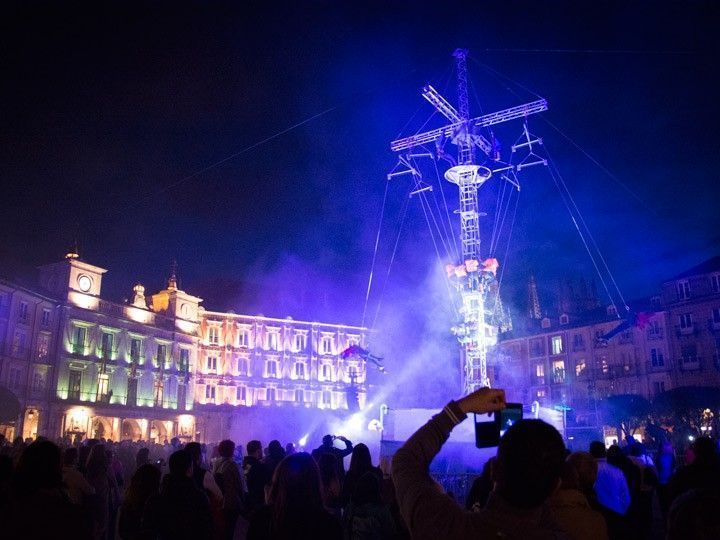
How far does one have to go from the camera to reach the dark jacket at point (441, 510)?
2414 millimetres

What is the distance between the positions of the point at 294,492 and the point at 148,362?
60.1m

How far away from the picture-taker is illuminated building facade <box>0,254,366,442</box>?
1875 inches

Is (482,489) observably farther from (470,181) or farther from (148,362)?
(148,362)

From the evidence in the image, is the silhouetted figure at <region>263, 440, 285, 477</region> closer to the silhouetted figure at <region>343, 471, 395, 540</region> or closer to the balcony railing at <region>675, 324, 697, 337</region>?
the silhouetted figure at <region>343, 471, 395, 540</region>

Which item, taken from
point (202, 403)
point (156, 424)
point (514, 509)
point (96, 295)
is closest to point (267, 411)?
point (202, 403)

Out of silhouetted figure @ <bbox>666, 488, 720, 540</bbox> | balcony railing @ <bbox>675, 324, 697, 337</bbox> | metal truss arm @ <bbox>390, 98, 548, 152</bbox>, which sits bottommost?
silhouetted figure @ <bbox>666, 488, 720, 540</bbox>

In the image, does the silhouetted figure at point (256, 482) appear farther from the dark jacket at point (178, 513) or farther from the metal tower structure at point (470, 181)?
the metal tower structure at point (470, 181)

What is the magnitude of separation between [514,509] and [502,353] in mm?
68276

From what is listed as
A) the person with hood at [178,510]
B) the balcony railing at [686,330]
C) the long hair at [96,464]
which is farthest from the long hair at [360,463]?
the balcony railing at [686,330]

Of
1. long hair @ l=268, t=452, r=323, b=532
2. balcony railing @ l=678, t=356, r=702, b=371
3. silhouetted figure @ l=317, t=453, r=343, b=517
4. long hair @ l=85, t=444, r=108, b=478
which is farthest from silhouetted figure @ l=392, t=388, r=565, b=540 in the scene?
balcony railing @ l=678, t=356, r=702, b=371

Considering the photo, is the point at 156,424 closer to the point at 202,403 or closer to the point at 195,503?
the point at 202,403

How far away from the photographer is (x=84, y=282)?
5481 cm

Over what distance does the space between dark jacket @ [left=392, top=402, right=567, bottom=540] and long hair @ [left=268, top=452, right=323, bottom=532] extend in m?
1.60

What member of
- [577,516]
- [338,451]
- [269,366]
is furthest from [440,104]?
[269,366]
